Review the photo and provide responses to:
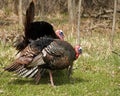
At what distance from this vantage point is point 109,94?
773 cm

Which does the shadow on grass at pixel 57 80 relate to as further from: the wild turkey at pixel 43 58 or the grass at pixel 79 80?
the wild turkey at pixel 43 58

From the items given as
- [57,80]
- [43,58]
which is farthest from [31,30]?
[57,80]

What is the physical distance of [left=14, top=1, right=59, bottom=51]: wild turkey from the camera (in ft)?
27.2

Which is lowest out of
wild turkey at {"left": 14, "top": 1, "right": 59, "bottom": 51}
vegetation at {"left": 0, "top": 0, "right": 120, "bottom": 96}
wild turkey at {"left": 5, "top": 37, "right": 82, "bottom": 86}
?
vegetation at {"left": 0, "top": 0, "right": 120, "bottom": 96}

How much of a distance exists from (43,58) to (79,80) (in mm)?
1342

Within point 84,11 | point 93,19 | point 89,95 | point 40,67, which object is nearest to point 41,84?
point 40,67

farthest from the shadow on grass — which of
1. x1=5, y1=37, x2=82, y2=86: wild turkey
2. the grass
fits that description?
x1=5, y1=37, x2=82, y2=86: wild turkey

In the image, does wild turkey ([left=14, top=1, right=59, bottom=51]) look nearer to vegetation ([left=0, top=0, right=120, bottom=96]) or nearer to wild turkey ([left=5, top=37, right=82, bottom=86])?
wild turkey ([left=5, top=37, right=82, bottom=86])

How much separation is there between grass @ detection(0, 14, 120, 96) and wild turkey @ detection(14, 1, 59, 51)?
0.77m

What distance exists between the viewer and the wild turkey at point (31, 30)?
829 cm

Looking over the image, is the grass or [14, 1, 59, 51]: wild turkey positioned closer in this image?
the grass

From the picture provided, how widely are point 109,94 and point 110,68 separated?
237 centimetres

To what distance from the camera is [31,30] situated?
8.55m

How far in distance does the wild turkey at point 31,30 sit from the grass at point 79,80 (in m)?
0.77
